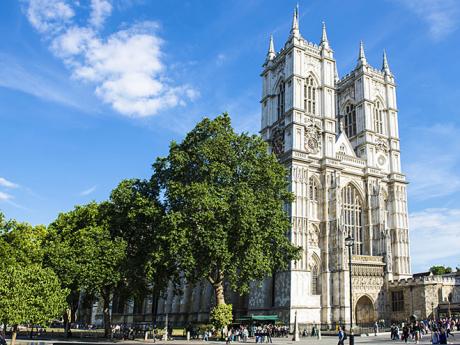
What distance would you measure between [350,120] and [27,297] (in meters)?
46.8

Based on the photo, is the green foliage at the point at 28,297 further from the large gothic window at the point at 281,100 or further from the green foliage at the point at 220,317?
the large gothic window at the point at 281,100

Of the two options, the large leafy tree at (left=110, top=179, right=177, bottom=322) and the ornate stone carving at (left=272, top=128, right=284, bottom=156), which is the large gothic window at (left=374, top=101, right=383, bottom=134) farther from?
the large leafy tree at (left=110, top=179, right=177, bottom=322)

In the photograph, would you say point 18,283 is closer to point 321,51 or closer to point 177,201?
point 177,201

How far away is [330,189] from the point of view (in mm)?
53750

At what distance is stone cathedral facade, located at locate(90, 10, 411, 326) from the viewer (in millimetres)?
49516

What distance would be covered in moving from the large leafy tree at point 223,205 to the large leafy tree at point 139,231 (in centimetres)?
157

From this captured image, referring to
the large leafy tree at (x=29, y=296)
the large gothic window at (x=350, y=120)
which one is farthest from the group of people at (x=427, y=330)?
the large gothic window at (x=350, y=120)

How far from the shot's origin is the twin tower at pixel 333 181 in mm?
49438

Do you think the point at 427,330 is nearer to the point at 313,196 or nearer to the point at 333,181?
the point at 313,196

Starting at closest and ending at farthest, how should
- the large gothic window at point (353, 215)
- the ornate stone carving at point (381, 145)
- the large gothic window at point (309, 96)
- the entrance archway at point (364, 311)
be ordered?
the entrance archway at point (364, 311)
the large gothic window at point (353, 215)
the large gothic window at point (309, 96)
the ornate stone carving at point (381, 145)

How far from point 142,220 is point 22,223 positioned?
17031mm

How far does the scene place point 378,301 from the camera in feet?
169

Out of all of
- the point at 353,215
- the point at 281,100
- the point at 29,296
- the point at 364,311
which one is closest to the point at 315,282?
the point at 364,311

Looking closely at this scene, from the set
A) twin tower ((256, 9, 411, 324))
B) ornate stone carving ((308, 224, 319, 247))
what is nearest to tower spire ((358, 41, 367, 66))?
twin tower ((256, 9, 411, 324))
